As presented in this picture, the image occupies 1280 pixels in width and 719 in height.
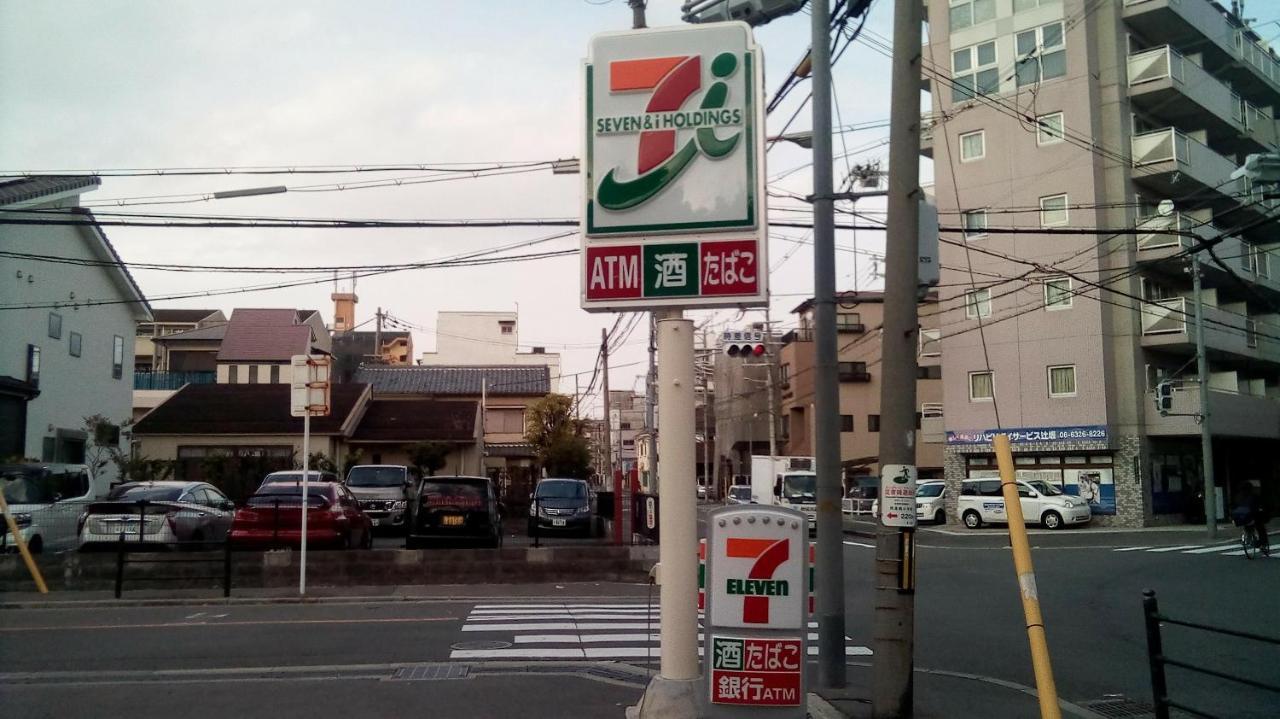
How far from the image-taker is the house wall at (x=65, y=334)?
1155 inches

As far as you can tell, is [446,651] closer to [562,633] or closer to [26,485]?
[562,633]

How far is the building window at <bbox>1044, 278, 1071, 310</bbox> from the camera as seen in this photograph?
34.8 m

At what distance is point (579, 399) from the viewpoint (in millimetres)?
53969

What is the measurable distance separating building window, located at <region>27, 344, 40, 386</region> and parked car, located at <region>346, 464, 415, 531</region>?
12067 mm

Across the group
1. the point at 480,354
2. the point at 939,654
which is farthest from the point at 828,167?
the point at 480,354

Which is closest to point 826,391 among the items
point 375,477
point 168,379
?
point 375,477

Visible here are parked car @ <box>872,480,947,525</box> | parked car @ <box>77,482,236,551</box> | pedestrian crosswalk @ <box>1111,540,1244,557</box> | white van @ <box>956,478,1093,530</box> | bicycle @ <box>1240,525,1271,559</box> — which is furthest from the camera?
parked car @ <box>872,480,947,525</box>

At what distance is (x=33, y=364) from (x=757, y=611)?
31.0 metres

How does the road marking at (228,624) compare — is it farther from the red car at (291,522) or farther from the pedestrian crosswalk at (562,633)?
the red car at (291,522)

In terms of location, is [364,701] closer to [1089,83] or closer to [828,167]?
[828,167]

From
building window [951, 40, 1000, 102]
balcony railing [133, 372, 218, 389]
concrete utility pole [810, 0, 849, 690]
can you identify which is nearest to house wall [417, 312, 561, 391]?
balcony railing [133, 372, 218, 389]

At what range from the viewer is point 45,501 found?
66.0 feet

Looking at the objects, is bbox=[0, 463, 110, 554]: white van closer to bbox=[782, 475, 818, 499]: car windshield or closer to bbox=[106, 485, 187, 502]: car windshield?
bbox=[106, 485, 187, 502]: car windshield

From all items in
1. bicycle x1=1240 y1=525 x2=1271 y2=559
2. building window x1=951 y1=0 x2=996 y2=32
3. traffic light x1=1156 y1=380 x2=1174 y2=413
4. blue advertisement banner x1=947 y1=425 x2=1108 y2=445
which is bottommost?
bicycle x1=1240 y1=525 x2=1271 y2=559
